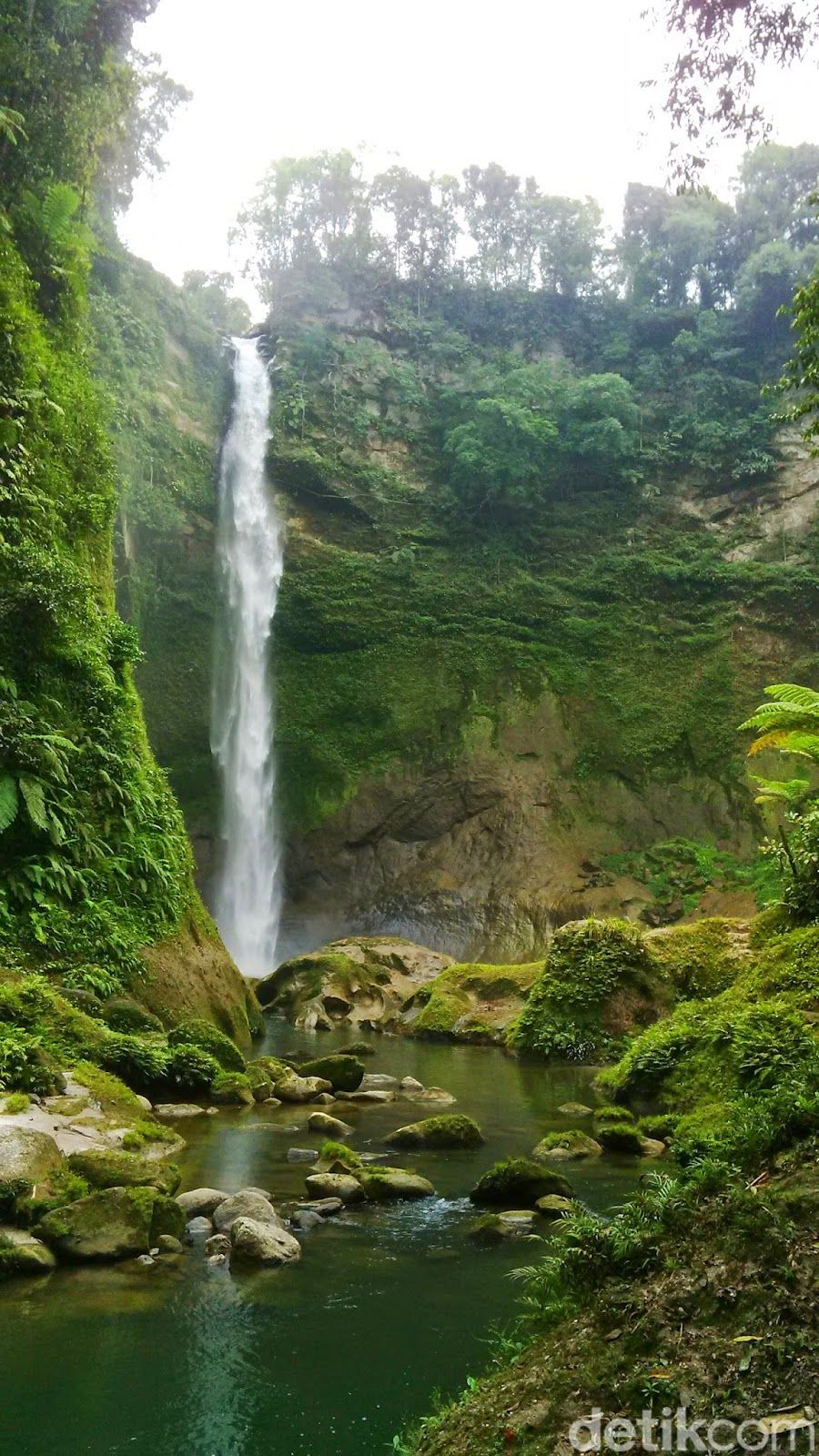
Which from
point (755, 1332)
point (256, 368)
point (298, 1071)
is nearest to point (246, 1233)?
point (755, 1332)

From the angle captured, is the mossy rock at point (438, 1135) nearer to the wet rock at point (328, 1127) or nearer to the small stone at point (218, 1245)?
the wet rock at point (328, 1127)

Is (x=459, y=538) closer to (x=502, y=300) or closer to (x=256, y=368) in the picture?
(x=256, y=368)

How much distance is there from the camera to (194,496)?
95.4 feet

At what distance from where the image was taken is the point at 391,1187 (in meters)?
6.77

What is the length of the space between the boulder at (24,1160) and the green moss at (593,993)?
907 cm

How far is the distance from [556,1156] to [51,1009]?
14.0ft

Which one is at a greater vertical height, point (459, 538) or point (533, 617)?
point (459, 538)

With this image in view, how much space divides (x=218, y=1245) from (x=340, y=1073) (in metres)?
5.35

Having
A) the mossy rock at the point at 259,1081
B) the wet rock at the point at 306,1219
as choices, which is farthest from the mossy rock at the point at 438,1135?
the wet rock at the point at 306,1219

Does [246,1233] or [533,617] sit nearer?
[246,1233]

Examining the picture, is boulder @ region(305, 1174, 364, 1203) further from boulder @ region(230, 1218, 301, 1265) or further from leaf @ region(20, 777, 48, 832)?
leaf @ region(20, 777, 48, 832)

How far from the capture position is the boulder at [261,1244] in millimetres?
5375

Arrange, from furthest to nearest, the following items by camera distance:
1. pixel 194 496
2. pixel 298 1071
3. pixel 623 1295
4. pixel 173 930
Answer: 1. pixel 194 496
2. pixel 173 930
3. pixel 298 1071
4. pixel 623 1295

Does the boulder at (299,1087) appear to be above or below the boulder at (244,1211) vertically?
above
